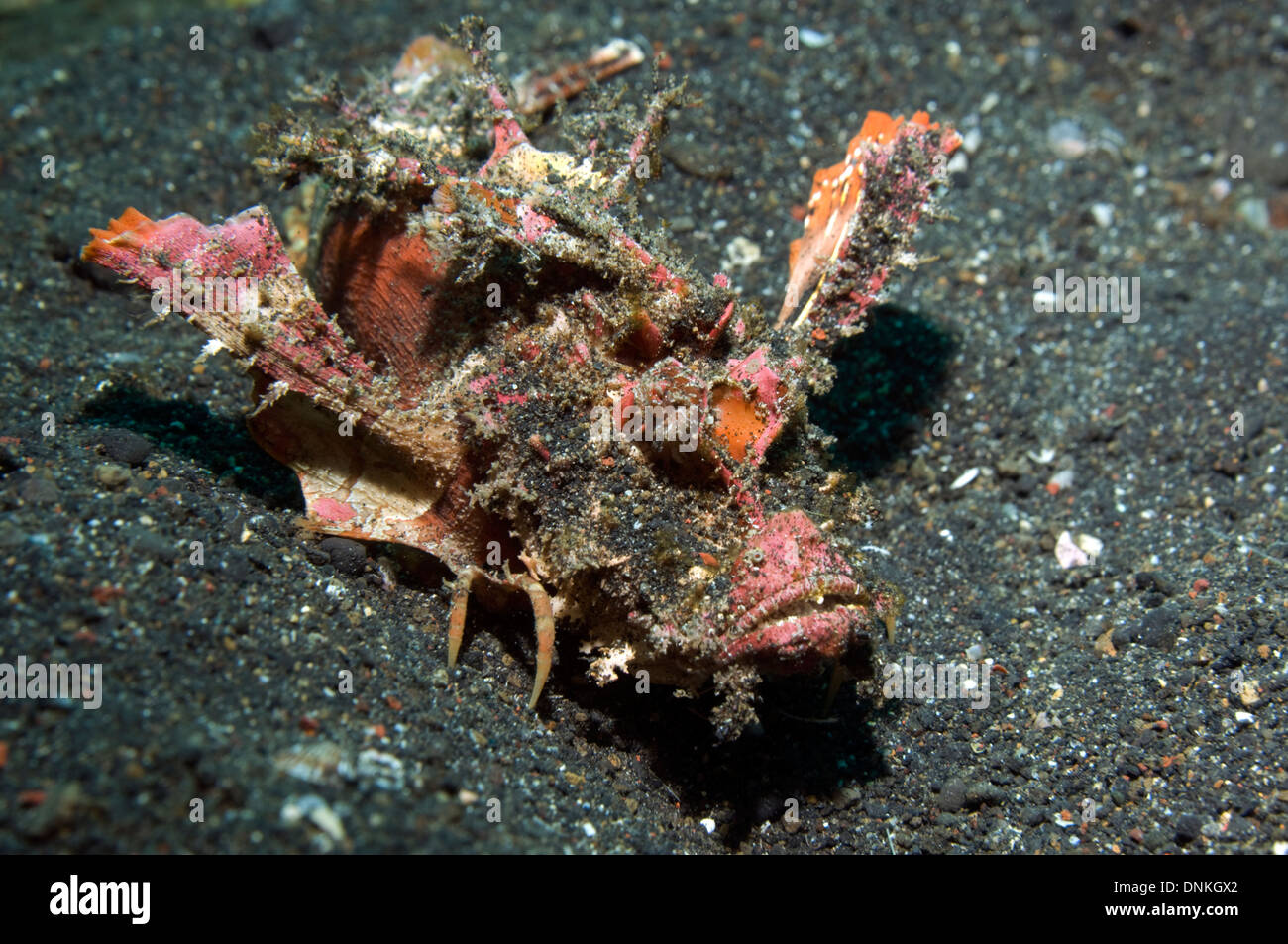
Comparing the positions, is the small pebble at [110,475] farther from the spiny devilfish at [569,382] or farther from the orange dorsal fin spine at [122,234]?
the orange dorsal fin spine at [122,234]

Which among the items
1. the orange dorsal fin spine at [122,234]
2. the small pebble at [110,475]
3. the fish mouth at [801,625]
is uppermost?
the orange dorsal fin spine at [122,234]

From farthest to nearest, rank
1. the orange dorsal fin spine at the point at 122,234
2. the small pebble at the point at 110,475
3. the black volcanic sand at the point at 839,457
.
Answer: the orange dorsal fin spine at the point at 122,234
the small pebble at the point at 110,475
the black volcanic sand at the point at 839,457

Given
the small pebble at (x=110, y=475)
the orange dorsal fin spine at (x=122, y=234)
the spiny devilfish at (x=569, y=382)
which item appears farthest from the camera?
the orange dorsal fin spine at (x=122, y=234)

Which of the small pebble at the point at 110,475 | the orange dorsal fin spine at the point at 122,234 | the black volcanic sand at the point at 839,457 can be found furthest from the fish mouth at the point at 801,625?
the orange dorsal fin spine at the point at 122,234

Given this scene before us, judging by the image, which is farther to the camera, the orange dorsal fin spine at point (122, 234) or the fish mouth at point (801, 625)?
the orange dorsal fin spine at point (122, 234)
